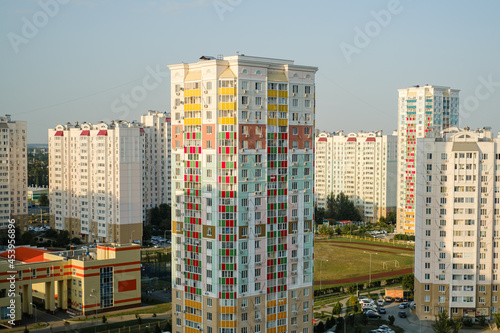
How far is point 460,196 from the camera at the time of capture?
146 feet

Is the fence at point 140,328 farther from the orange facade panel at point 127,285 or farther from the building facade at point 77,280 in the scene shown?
the orange facade panel at point 127,285

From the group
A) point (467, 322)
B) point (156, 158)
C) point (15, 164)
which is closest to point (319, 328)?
point (467, 322)

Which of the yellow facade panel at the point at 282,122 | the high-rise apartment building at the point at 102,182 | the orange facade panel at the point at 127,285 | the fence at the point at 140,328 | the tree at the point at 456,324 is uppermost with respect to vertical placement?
the yellow facade panel at the point at 282,122

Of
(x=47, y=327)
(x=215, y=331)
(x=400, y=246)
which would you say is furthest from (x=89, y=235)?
(x=215, y=331)

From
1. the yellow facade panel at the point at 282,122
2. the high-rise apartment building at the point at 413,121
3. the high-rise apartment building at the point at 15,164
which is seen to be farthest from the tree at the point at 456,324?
the high-rise apartment building at the point at 15,164

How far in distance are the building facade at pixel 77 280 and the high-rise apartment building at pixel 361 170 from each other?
2218 inches

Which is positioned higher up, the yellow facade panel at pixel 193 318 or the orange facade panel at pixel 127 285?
the yellow facade panel at pixel 193 318

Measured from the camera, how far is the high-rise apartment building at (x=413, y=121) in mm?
80062

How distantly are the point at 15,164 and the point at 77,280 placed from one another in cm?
Answer: 3760

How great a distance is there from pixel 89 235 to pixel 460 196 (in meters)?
47.3

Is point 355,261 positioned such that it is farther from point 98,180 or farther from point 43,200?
point 43,200

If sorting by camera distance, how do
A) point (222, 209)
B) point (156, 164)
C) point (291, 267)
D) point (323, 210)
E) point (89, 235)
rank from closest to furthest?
point (222, 209) < point (291, 267) < point (89, 235) < point (156, 164) < point (323, 210)

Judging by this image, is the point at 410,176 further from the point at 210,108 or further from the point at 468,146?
the point at 210,108

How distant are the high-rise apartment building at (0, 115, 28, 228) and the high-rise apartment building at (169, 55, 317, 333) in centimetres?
4640
